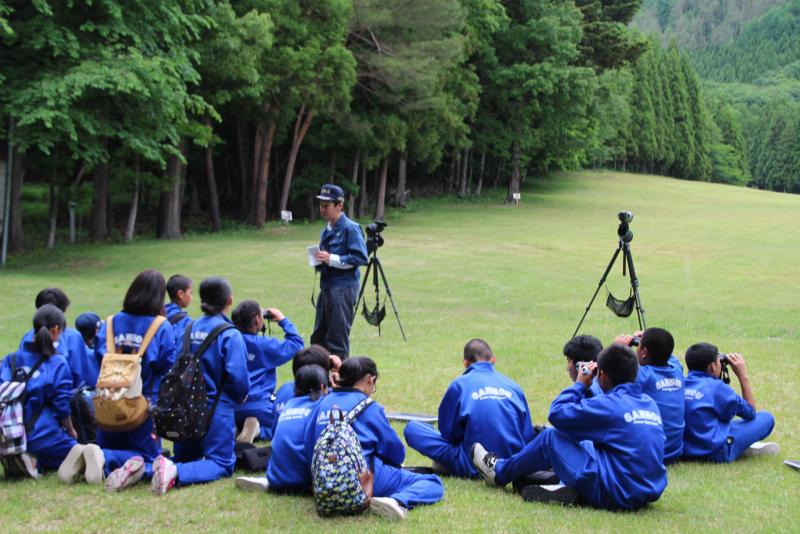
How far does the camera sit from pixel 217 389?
627cm

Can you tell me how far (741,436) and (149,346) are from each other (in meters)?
4.72

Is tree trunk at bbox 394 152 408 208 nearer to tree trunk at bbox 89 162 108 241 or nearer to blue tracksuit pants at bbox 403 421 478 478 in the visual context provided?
tree trunk at bbox 89 162 108 241

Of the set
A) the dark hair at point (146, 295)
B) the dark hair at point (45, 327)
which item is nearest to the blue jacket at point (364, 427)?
the dark hair at point (146, 295)

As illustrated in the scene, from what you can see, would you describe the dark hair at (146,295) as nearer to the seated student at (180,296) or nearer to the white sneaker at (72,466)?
the seated student at (180,296)

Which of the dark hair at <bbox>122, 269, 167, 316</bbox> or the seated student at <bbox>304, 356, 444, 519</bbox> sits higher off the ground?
the dark hair at <bbox>122, 269, 167, 316</bbox>

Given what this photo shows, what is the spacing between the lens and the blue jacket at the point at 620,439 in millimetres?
5531

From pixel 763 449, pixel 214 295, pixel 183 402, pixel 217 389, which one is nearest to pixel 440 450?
pixel 217 389

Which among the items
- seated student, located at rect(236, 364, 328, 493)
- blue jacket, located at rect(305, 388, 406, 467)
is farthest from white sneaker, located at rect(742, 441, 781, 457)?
seated student, located at rect(236, 364, 328, 493)

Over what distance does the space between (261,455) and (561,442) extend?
236 centimetres

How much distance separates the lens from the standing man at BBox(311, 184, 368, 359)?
909cm

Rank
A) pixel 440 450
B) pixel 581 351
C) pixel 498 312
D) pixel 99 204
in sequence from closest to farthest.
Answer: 1. pixel 440 450
2. pixel 581 351
3. pixel 498 312
4. pixel 99 204

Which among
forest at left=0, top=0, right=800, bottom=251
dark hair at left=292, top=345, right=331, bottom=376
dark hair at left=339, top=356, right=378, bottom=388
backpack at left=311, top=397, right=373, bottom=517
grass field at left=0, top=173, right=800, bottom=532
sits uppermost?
forest at left=0, top=0, right=800, bottom=251

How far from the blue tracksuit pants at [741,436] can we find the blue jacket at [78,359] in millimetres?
4958

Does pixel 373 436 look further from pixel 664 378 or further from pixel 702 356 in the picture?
pixel 702 356
